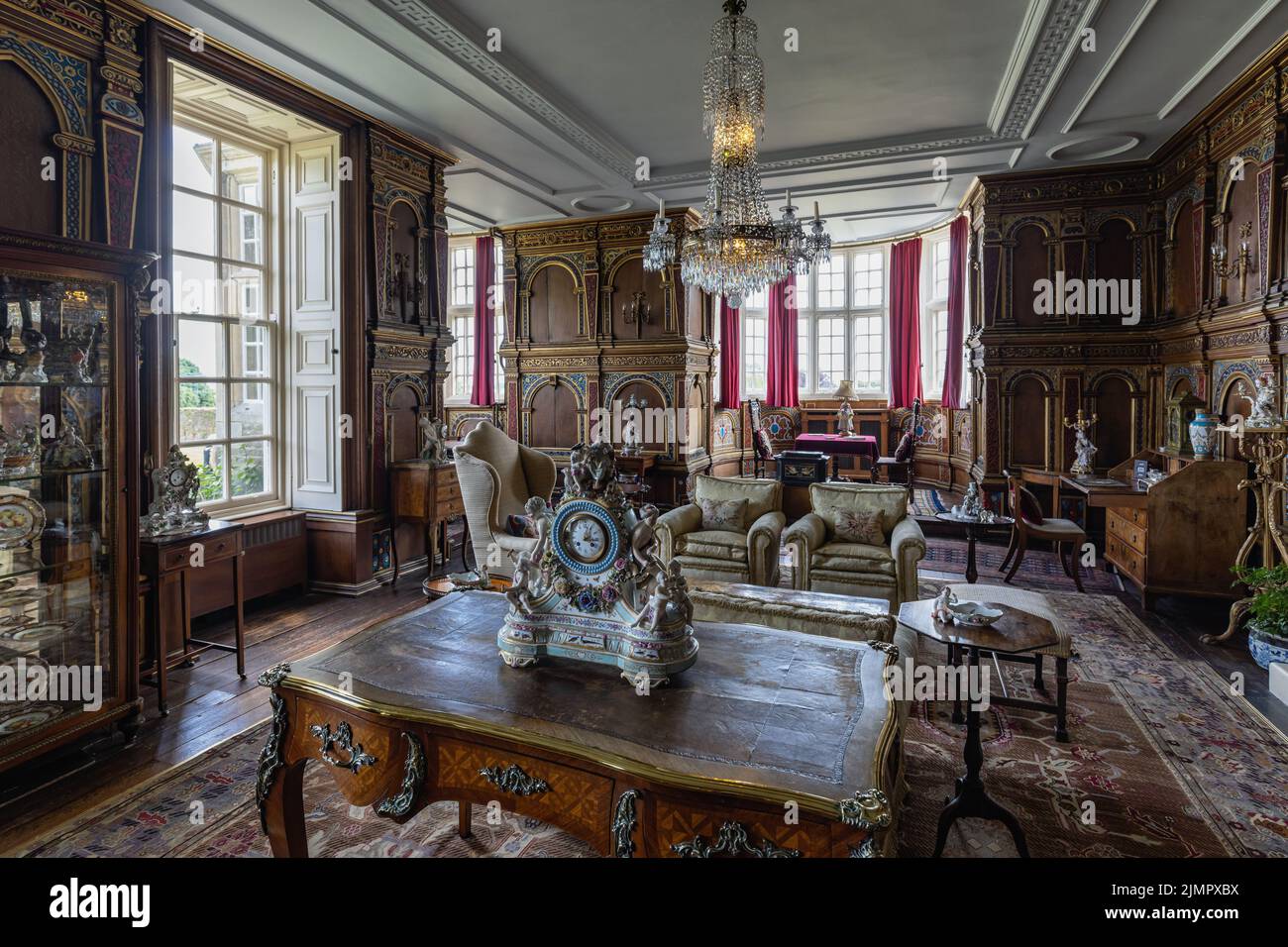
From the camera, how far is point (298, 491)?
5.89 meters

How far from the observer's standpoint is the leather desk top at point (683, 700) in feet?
4.96

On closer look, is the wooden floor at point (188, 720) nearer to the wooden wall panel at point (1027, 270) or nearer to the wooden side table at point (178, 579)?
the wooden side table at point (178, 579)

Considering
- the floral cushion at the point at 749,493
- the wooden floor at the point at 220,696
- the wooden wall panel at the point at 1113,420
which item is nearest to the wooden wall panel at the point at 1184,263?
the wooden wall panel at the point at 1113,420

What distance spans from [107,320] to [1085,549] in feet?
23.4

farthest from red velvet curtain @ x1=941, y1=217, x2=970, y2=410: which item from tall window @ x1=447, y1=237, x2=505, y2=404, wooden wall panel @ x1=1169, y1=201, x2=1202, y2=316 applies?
tall window @ x1=447, y1=237, x2=505, y2=404

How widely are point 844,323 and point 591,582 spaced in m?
11.8

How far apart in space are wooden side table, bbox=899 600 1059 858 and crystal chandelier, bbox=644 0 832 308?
2.67 meters

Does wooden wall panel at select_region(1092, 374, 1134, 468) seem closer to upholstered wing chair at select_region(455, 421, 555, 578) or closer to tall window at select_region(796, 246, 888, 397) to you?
tall window at select_region(796, 246, 888, 397)

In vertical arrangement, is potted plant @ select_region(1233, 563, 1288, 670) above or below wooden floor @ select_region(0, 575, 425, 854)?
above

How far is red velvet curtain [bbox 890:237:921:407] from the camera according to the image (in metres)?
11.7

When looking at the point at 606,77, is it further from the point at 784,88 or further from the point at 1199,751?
the point at 1199,751

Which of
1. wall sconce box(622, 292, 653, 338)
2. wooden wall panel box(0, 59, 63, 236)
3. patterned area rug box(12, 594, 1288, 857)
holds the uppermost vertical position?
wall sconce box(622, 292, 653, 338)

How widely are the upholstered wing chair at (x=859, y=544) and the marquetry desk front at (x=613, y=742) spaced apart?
9.14 feet

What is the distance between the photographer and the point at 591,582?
6.73 feet
